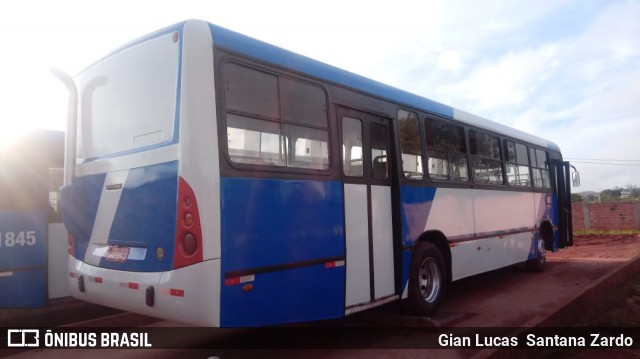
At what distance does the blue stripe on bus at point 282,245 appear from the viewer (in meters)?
3.95

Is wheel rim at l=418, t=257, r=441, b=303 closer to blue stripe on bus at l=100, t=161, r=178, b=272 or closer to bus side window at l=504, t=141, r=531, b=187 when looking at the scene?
bus side window at l=504, t=141, r=531, b=187

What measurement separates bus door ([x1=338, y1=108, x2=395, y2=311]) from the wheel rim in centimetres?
85

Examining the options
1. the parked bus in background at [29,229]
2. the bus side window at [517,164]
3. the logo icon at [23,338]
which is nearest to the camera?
the logo icon at [23,338]

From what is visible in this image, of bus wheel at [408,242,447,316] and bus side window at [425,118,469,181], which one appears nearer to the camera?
bus wheel at [408,242,447,316]

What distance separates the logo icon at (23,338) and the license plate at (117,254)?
7.20 ft

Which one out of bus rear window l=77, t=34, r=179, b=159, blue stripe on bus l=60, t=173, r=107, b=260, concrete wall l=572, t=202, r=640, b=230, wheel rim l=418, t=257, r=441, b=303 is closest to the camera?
bus rear window l=77, t=34, r=179, b=159

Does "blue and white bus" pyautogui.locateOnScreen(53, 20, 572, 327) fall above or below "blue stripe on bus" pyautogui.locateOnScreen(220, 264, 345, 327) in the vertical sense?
above

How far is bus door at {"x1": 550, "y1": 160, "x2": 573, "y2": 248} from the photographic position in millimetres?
11773

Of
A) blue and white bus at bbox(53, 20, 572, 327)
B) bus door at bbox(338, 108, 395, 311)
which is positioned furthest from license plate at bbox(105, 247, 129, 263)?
bus door at bbox(338, 108, 395, 311)

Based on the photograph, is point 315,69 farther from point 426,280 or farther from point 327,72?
point 426,280

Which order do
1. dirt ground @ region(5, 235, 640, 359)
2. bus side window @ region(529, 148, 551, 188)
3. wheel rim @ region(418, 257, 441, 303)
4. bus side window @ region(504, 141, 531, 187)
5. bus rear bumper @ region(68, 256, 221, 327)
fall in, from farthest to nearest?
bus side window @ region(529, 148, 551, 188) < bus side window @ region(504, 141, 531, 187) < wheel rim @ region(418, 257, 441, 303) < dirt ground @ region(5, 235, 640, 359) < bus rear bumper @ region(68, 256, 221, 327)

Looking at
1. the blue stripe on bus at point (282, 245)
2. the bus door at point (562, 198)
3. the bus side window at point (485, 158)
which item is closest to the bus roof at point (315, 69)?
the bus side window at point (485, 158)

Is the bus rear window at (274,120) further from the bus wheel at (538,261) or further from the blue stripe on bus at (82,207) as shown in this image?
the bus wheel at (538,261)

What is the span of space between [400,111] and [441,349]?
3007 millimetres
